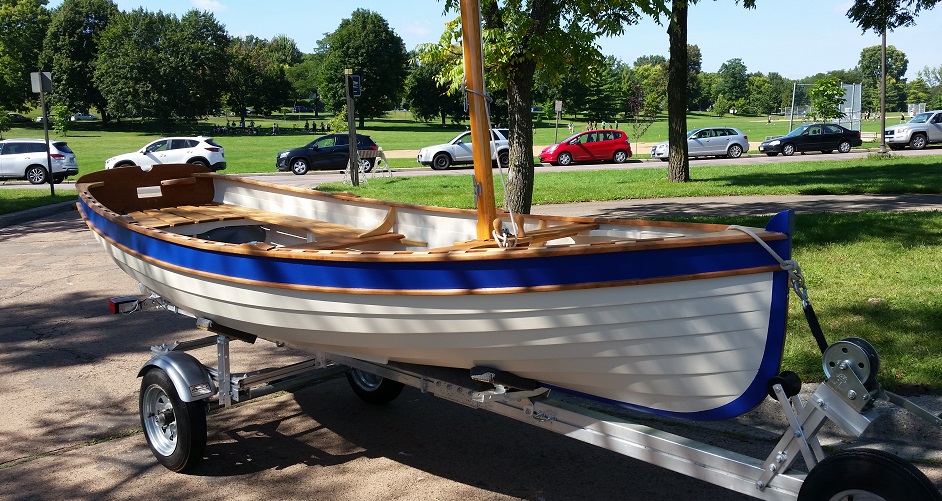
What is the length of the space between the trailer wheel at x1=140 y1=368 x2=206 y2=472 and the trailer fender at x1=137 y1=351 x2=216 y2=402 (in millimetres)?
52

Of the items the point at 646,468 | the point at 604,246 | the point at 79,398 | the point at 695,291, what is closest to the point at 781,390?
the point at 695,291

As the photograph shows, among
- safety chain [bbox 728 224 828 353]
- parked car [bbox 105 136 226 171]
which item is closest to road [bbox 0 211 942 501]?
safety chain [bbox 728 224 828 353]

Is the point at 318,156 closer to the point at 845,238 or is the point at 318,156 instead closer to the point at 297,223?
the point at 845,238

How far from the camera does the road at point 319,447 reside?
464 cm

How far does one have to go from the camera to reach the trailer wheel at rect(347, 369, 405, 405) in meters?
5.98

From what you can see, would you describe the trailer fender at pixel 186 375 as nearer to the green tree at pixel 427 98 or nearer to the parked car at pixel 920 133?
the parked car at pixel 920 133

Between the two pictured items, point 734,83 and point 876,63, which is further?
point 876,63

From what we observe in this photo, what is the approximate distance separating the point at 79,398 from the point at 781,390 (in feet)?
16.7

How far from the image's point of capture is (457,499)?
4.50 metres

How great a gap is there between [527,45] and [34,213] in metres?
12.6

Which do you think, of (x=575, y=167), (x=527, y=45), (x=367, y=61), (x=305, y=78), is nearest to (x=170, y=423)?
(x=527, y=45)

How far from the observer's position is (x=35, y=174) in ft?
91.5

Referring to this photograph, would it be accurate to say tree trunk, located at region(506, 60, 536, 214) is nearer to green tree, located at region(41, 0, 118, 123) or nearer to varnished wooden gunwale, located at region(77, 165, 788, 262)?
varnished wooden gunwale, located at region(77, 165, 788, 262)

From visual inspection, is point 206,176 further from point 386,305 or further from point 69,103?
point 69,103
